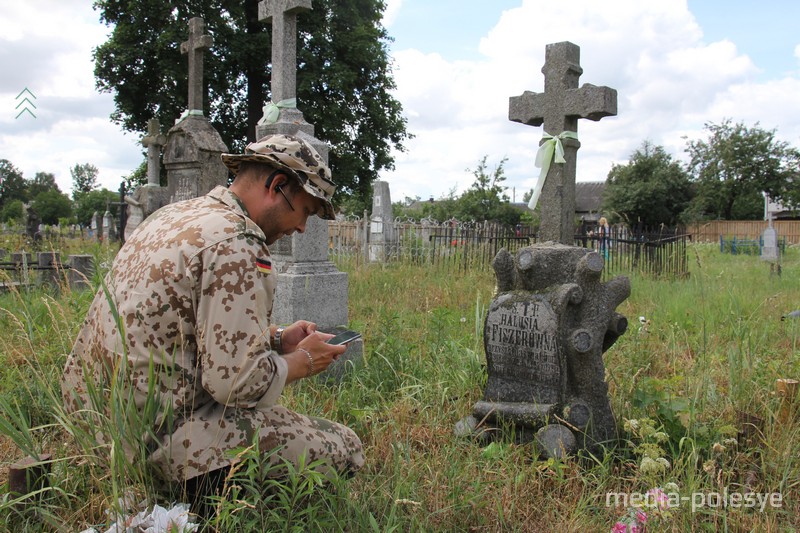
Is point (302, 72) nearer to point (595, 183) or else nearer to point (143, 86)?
point (143, 86)

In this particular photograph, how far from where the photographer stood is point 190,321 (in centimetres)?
193

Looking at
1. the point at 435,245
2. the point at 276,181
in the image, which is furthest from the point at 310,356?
the point at 435,245

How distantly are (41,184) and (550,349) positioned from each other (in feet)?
134

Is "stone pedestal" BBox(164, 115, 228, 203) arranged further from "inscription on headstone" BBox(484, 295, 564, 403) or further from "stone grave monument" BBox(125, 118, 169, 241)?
"inscription on headstone" BBox(484, 295, 564, 403)

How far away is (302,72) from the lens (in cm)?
1741

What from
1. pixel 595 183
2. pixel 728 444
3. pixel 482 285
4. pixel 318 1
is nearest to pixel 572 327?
pixel 728 444

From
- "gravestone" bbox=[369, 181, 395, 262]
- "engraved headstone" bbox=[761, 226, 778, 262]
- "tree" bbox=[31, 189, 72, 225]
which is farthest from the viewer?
"tree" bbox=[31, 189, 72, 225]

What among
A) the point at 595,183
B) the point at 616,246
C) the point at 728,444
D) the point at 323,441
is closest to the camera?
the point at 323,441

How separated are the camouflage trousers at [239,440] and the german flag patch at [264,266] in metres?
0.48

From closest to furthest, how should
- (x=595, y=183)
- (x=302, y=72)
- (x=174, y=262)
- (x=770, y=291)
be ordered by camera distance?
(x=174, y=262)
(x=770, y=291)
(x=302, y=72)
(x=595, y=183)

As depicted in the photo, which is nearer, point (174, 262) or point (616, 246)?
point (174, 262)

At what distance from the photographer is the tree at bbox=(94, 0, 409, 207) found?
55.6 feet

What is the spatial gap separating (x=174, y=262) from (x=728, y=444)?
269 centimetres

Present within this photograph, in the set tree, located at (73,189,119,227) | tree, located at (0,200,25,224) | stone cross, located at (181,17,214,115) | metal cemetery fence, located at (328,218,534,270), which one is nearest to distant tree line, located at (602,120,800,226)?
metal cemetery fence, located at (328,218,534,270)
